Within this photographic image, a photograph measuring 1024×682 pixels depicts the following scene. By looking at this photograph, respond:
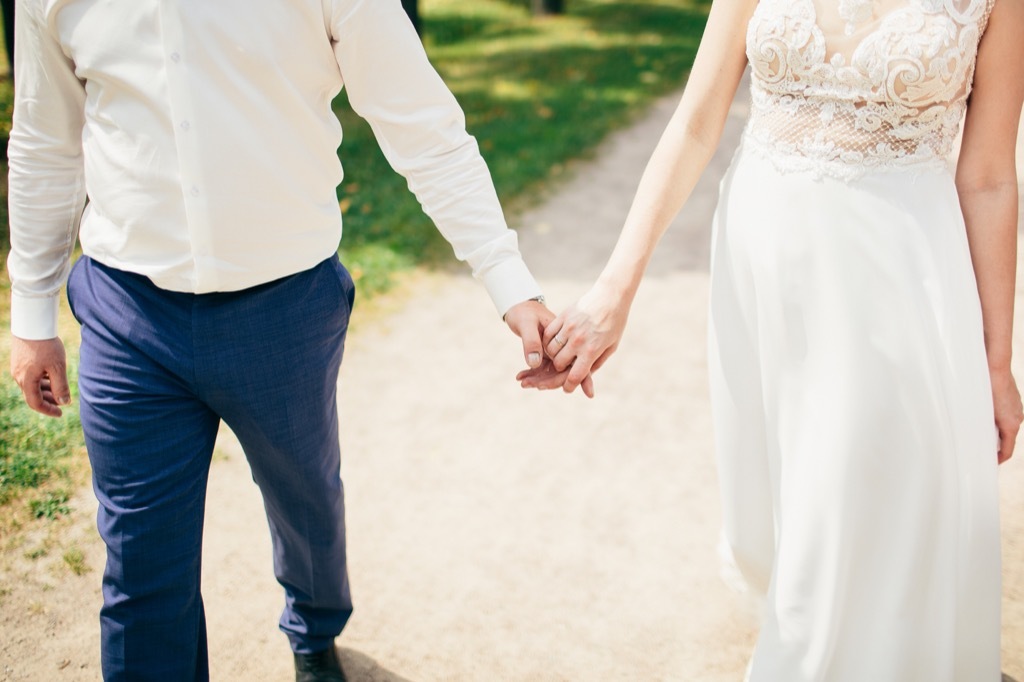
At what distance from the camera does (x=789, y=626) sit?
2.39 metres

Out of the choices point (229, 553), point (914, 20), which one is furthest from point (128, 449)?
point (914, 20)

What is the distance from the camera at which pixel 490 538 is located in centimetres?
362

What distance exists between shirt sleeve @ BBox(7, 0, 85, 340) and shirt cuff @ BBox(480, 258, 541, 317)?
1.01 meters

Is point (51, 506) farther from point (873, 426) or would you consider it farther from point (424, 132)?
point (873, 426)

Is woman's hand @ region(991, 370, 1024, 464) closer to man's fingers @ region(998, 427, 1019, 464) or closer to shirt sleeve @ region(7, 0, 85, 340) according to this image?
man's fingers @ region(998, 427, 1019, 464)

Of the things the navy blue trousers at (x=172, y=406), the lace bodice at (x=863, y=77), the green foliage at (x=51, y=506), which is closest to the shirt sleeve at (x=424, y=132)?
the navy blue trousers at (x=172, y=406)

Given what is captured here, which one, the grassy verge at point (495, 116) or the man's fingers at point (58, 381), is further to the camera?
the grassy verge at point (495, 116)

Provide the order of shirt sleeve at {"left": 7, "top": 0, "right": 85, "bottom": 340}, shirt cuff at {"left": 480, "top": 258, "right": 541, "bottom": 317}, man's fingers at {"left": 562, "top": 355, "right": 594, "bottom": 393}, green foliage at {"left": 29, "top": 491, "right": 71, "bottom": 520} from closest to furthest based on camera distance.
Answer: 1. shirt sleeve at {"left": 7, "top": 0, "right": 85, "bottom": 340}
2. shirt cuff at {"left": 480, "top": 258, "right": 541, "bottom": 317}
3. man's fingers at {"left": 562, "top": 355, "right": 594, "bottom": 393}
4. green foliage at {"left": 29, "top": 491, "right": 71, "bottom": 520}

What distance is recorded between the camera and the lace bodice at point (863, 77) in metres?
2.14

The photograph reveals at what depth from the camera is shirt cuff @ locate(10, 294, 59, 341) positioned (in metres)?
2.33

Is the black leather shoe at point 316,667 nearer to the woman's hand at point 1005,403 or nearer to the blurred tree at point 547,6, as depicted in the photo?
the woman's hand at point 1005,403

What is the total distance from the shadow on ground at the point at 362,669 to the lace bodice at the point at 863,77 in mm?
1880

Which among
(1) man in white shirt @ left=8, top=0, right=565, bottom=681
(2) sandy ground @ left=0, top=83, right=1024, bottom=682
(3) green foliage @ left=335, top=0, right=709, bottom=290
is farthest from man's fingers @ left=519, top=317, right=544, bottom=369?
(3) green foliage @ left=335, top=0, right=709, bottom=290

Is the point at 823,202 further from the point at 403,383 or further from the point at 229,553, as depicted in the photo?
the point at 403,383
